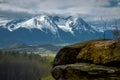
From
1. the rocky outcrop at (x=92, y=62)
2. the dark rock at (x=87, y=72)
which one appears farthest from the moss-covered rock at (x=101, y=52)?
the dark rock at (x=87, y=72)

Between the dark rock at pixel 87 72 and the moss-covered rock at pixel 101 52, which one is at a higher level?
the moss-covered rock at pixel 101 52

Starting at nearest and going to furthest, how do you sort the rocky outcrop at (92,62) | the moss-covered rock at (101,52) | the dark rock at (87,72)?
the dark rock at (87,72), the rocky outcrop at (92,62), the moss-covered rock at (101,52)

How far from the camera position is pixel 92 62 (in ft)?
107

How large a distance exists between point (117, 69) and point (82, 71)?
3.67 metres

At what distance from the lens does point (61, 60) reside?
1447 inches

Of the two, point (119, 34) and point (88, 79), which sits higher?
point (119, 34)

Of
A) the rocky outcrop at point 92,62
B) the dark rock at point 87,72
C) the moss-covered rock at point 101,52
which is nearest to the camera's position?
the dark rock at point 87,72

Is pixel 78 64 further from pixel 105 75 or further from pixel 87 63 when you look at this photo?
pixel 105 75

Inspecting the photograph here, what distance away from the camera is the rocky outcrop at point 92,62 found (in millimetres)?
30812

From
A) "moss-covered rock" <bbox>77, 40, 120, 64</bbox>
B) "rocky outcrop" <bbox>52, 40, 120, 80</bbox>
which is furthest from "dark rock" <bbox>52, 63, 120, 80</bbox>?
"moss-covered rock" <bbox>77, 40, 120, 64</bbox>

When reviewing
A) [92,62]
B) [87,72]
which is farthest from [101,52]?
[87,72]

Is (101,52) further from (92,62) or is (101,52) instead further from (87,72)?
(87,72)

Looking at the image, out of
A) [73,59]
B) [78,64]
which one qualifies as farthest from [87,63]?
[73,59]

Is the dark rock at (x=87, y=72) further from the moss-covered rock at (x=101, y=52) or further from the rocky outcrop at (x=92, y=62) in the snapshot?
the moss-covered rock at (x=101, y=52)
